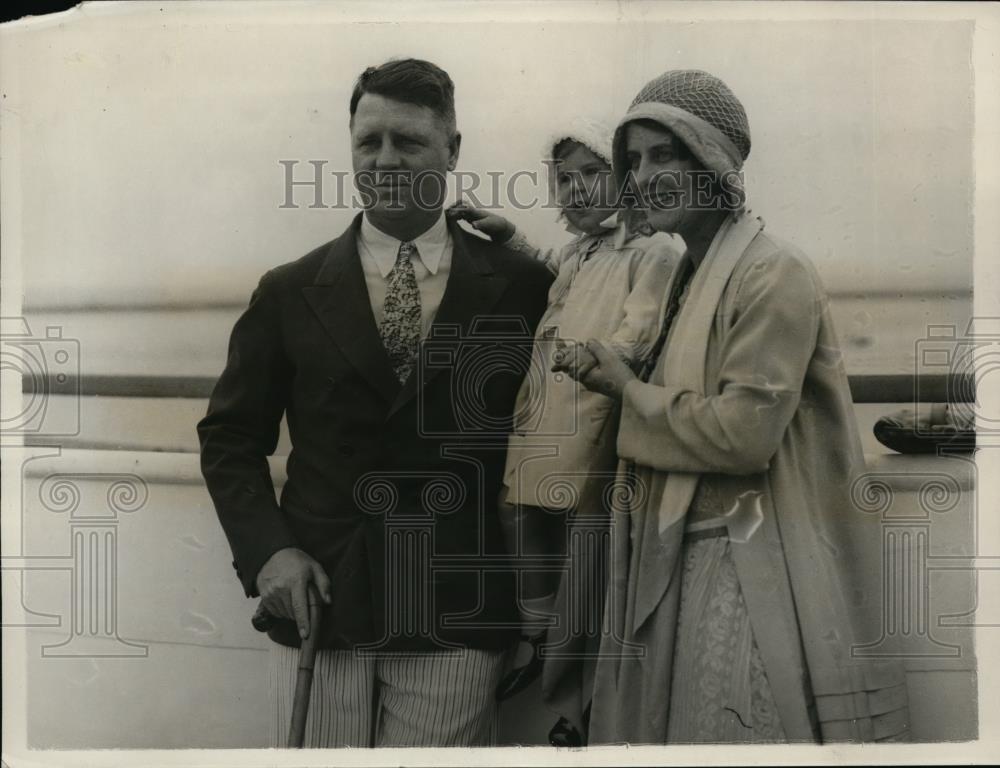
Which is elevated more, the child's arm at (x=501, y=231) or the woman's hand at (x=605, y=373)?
the child's arm at (x=501, y=231)

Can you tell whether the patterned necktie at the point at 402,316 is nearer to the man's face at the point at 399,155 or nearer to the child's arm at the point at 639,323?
the man's face at the point at 399,155

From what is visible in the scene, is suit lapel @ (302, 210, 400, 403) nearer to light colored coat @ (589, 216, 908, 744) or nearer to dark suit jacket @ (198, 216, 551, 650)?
dark suit jacket @ (198, 216, 551, 650)

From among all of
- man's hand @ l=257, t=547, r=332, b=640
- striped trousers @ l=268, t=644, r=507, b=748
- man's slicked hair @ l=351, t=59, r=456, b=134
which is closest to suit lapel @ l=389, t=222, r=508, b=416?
man's slicked hair @ l=351, t=59, r=456, b=134

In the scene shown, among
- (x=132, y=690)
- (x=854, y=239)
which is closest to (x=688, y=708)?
(x=854, y=239)

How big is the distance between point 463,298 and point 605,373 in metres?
0.45

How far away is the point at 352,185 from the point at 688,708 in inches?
68.5

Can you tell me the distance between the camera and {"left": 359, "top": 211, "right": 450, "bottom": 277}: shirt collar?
3.51m

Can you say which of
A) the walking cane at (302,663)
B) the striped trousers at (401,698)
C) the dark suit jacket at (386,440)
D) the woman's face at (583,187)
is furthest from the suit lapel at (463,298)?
the striped trousers at (401,698)

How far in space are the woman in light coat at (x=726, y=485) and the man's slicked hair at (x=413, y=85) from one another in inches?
19.9

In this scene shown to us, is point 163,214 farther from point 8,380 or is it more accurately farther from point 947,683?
point 947,683

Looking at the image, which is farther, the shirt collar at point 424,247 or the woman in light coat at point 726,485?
the shirt collar at point 424,247

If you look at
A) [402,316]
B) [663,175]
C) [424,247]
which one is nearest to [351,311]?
[402,316]

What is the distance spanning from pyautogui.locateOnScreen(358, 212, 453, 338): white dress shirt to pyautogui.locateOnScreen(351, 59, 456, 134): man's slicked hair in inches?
12.0

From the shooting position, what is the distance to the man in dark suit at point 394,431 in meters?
3.46
